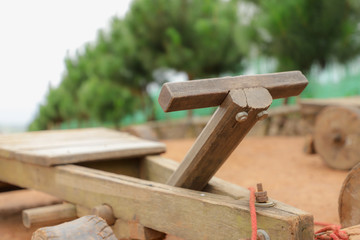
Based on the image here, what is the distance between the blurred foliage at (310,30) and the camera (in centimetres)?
909

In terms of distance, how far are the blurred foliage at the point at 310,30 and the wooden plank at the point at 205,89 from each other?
7.45m

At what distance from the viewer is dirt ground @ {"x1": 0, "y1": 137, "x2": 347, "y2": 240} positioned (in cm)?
350

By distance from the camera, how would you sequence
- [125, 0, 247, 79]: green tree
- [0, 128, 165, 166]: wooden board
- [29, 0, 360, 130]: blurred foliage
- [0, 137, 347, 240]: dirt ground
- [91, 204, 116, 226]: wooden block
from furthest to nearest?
[125, 0, 247, 79]: green tree < [29, 0, 360, 130]: blurred foliage < [0, 137, 347, 240]: dirt ground < [0, 128, 165, 166]: wooden board < [91, 204, 116, 226]: wooden block

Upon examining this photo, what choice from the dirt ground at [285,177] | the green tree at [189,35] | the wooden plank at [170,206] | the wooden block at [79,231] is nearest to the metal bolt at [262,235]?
the wooden plank at [170,206]

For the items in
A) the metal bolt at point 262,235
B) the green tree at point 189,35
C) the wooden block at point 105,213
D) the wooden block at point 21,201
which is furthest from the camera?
the green tree at point 189,35

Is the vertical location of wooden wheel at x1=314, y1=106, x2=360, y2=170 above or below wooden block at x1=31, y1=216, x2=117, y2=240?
above

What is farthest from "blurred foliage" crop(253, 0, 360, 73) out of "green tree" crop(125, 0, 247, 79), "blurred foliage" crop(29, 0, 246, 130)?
"green tree" crop(125, 0, 247, 79)

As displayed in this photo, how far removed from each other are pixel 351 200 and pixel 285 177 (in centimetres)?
273

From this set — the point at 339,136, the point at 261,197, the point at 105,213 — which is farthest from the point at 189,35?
the point at 261,197

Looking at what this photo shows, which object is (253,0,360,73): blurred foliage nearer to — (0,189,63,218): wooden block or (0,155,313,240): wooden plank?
(0,189,63,218): wooden block

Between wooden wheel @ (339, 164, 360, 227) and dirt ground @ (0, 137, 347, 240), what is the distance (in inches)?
34.0

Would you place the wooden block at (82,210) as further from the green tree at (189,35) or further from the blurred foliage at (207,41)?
the green tree at (189,35)

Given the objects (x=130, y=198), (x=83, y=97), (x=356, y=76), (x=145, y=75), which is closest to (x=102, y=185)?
(x=130, y=198)

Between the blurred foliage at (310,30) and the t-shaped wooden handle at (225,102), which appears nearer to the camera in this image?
the t-shaped wooden handle at (225,102)
